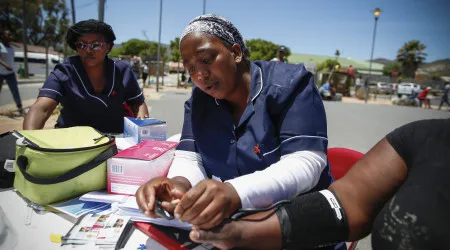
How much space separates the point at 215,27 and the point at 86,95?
55.7 inches

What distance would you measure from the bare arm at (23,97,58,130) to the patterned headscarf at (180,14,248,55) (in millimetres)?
1294

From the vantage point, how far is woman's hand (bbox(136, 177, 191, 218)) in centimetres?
101

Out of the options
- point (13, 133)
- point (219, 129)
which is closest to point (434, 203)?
point (219, 129)

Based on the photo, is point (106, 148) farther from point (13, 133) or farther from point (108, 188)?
point (13, 133)

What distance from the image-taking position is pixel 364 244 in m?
2.54

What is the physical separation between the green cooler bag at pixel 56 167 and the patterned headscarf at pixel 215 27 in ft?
2.18

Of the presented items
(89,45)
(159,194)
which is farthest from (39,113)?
(159,194)

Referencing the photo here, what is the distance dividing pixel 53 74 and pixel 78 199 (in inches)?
52.1

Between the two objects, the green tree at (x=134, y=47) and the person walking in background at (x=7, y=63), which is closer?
the person walking in background at (x=7, y=63)

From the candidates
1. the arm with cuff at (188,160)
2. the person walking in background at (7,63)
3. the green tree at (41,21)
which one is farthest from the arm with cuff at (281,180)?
the green tree at (41,21)

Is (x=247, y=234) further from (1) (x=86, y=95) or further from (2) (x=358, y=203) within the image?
(1) (x=86, y=95)

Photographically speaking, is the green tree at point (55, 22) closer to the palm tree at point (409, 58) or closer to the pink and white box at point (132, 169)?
the pink and white box at point (132, 169)

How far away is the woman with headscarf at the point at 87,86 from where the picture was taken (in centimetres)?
216

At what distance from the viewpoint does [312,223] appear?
3.23ft
